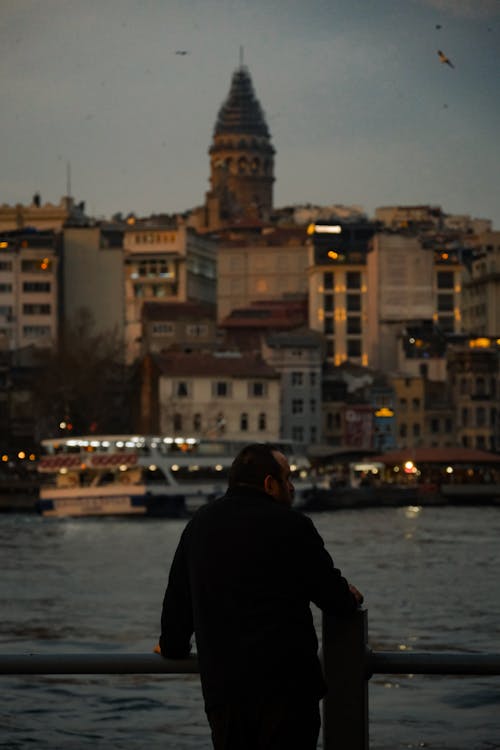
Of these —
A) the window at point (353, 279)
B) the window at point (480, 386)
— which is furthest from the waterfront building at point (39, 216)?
the window at point (480, 386)

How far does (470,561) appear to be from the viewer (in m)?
44.8

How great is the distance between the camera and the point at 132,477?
73.8 metres

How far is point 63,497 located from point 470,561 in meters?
29.0

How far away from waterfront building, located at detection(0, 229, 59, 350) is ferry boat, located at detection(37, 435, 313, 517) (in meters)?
58.2

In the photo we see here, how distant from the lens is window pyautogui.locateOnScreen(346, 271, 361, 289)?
140 meters

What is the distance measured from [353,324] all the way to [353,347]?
1597mm

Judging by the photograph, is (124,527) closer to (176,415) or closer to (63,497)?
(63,497)

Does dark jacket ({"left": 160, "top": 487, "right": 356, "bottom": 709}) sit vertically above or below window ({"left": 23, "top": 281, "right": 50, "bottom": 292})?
below

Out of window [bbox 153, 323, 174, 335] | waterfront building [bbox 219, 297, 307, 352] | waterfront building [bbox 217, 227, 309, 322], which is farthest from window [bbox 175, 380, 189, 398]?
waterfront building [bbox 217, 227, 309, 322]

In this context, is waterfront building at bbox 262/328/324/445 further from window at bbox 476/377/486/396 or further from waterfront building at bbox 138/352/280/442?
window at bbox 476/377/486/396

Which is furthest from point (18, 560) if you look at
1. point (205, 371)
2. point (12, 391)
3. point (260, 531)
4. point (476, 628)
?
point (12, 391)

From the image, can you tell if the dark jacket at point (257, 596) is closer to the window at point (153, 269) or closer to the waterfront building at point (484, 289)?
the window at point (153, 269)

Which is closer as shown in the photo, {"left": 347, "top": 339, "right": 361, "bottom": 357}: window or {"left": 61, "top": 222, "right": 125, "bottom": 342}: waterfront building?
{"left": 61, "top": 222, "right": 125, "bottom": 342}: waterfront building

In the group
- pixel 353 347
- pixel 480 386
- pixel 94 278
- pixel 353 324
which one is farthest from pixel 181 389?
pixel 94 278
